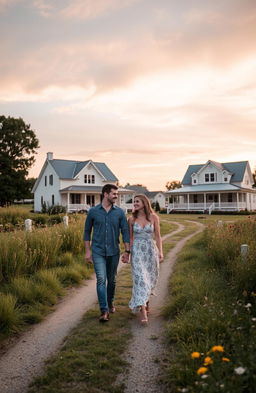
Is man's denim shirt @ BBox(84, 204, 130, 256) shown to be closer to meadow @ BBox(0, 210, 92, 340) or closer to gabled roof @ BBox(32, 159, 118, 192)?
meadow @ BBox(0, 210, 92, 340)

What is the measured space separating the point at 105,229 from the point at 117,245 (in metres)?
0.36

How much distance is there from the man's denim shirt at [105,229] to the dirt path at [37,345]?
1.30m

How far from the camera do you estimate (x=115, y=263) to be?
18.4 feet

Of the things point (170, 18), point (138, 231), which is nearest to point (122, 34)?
point (170, 18)

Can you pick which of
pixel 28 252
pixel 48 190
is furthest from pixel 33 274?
pixel 48 190

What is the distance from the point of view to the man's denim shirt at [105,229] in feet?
18.0

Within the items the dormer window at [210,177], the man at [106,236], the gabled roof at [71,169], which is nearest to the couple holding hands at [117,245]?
the man at [106,236]

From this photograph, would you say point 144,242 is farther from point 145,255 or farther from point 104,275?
point 104,275

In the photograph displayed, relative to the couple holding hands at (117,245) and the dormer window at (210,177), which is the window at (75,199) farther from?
the couple holding hands at (117,245)

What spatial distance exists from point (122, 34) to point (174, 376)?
10524 millimetres

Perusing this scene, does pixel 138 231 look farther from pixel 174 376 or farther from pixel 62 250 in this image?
pixel 62 250

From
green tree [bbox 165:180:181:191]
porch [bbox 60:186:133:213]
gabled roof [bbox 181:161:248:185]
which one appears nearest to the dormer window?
gabled roof [bbox 181:161:248:185]

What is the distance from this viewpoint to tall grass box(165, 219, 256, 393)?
277 centimetres

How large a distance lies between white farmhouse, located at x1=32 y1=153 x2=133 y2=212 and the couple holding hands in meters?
34.5
